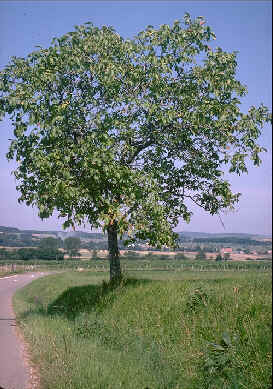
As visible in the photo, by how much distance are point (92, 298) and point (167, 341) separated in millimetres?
5916

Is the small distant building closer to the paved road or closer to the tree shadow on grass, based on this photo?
the paved road

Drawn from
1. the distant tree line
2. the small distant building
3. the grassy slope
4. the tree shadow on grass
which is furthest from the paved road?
the distant tree line

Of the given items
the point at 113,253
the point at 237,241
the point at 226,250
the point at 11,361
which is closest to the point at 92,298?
the point at 113,253

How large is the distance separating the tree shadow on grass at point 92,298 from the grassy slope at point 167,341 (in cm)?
47

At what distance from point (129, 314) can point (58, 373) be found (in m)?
3.96

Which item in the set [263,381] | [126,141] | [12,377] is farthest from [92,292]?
[263,381]

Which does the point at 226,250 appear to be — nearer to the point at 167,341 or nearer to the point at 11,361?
the point at 167,341

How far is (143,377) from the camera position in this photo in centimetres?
750

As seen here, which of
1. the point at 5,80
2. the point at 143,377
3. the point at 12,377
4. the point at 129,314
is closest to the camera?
the point at 143,377

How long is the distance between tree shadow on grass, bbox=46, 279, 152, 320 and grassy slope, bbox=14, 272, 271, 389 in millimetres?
468

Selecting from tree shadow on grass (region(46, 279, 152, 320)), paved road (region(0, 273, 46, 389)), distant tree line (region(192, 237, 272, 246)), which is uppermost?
distant tree line (region(192, 237, 272, 246))

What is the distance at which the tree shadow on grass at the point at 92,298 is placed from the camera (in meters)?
13.4

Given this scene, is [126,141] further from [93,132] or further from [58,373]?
[58,373]

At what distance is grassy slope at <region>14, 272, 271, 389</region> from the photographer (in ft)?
22.6
